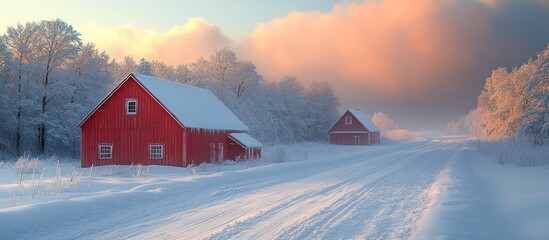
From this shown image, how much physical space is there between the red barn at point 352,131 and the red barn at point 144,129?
155 ft

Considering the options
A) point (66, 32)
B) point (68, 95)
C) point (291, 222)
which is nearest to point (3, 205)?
point (291, 222)

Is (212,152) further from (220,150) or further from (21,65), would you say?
(21,65)

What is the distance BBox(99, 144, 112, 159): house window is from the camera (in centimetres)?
3147

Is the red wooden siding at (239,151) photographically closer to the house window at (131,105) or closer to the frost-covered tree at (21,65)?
the house window at (131,105)

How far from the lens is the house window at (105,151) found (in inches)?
1239

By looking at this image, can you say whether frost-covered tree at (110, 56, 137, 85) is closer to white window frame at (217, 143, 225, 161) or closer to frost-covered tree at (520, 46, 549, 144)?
white window frame at (217, 143, 225, 161)

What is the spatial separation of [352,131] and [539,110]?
164 ft

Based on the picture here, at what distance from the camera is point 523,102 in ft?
126

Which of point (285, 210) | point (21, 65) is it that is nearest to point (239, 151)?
point (21, 65)

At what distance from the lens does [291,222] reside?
9883 millimetres

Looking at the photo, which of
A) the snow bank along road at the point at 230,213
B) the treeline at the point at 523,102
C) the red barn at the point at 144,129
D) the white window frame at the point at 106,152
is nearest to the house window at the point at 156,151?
the red barn at the point at 144,129

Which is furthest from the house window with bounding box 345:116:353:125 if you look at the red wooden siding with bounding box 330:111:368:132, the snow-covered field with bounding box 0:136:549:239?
the snow-covered field with bounding box 0:136:549:239

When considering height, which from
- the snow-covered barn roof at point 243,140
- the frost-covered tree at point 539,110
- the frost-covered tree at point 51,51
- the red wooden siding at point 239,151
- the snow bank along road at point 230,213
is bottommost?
the snow bank along road at point 230,213

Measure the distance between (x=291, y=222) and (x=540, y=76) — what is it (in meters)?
24.9
